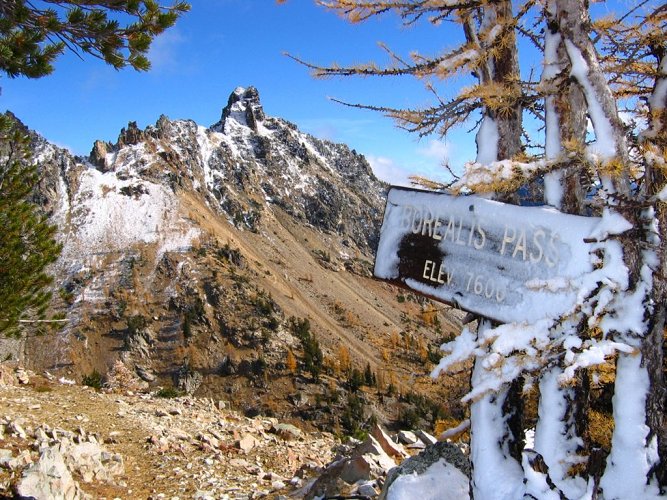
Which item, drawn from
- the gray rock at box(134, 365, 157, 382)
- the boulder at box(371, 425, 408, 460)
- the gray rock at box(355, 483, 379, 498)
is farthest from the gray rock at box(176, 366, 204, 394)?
the gray rock at box(355, 483, 379, 498)

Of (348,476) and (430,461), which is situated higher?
(430,461)

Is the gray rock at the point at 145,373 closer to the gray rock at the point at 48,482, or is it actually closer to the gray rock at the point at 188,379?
the gray rock at the point at 188,379

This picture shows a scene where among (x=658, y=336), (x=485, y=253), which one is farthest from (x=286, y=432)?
(x=658, y=336)

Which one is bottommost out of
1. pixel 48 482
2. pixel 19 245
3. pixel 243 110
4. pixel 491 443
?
pixel 48 482

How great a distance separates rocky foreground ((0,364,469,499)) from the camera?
6.20 meters

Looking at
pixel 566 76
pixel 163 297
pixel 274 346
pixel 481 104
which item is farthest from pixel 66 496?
pixel 163 297

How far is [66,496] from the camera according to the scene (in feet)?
20.1

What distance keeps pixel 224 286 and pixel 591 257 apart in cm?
7008

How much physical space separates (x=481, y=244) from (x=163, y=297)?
7031 centimetres

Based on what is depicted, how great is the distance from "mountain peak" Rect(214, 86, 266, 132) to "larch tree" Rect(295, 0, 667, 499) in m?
142

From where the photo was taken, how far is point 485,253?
2.79 metres

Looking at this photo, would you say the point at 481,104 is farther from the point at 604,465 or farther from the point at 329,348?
the point at 329,348

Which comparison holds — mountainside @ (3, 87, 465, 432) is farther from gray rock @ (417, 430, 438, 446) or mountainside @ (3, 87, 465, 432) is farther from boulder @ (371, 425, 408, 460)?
boulder @ (371, 425, 408, 460)

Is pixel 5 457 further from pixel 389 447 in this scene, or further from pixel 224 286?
pixel 224 286
